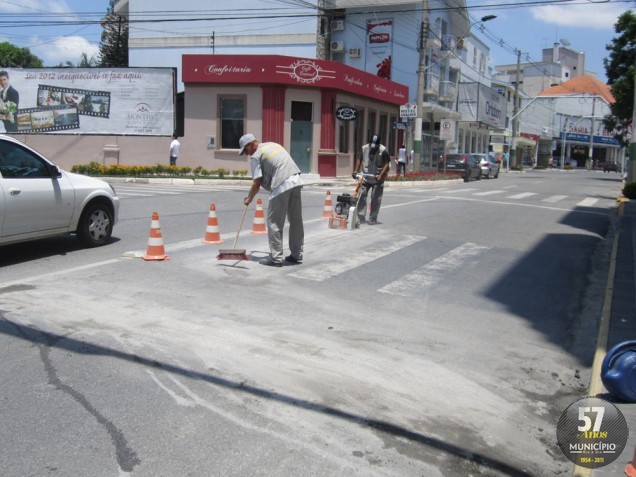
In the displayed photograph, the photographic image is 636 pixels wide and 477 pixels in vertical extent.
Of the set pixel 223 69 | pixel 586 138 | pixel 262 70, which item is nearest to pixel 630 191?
pixel 262 70

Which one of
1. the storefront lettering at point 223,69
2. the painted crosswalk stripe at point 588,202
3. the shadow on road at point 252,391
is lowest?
the shadow on road at point 252,391

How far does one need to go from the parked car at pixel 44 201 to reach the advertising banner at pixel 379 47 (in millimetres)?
33580

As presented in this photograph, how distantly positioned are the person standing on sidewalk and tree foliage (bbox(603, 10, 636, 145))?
32375 mm

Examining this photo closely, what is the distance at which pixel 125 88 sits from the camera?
29.2 metres

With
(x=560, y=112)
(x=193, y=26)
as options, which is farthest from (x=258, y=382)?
(x=560, y=112)

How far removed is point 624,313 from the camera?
6.69 metres

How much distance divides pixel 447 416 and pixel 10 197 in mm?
6316

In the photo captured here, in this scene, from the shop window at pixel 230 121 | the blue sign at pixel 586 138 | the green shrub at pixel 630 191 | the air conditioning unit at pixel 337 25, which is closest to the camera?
the green shrub at pixel 630 191

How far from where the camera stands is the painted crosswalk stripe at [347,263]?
834cm

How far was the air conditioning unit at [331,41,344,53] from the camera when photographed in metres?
41.1

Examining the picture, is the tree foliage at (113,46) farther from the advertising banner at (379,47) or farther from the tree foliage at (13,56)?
the advertising banner at (379,47)

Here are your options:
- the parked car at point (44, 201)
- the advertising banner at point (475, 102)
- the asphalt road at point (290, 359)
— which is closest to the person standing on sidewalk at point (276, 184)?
the asphalt road at point (290, 359)

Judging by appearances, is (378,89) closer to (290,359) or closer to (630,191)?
(630,191)

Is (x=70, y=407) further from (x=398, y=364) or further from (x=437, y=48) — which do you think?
(x=437, y=48)
